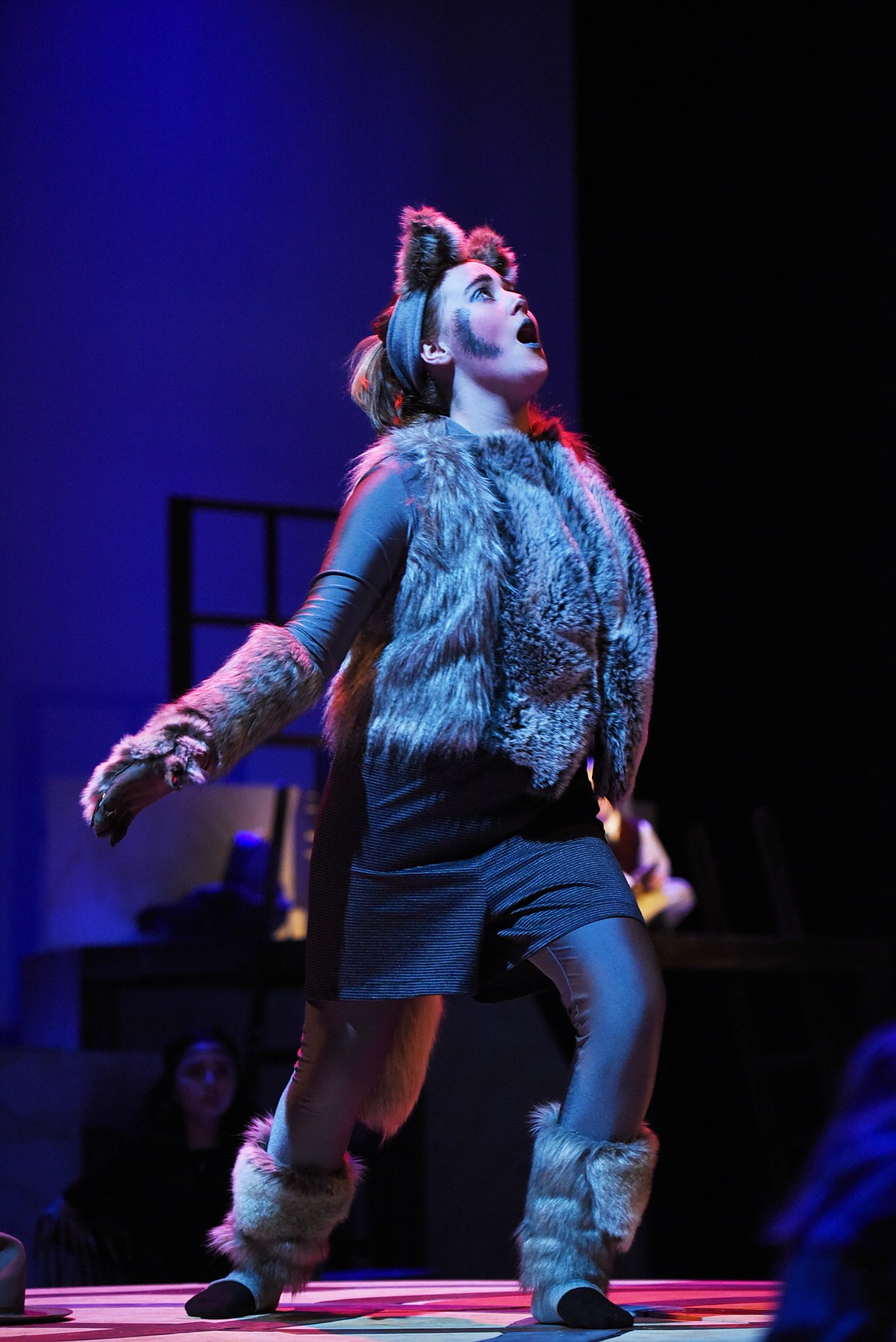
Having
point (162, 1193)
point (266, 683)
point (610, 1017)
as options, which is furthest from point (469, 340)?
point (162, 1193)

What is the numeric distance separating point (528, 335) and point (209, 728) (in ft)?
2.40

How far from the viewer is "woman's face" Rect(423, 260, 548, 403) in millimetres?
2031

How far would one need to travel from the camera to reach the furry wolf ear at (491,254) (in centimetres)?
218

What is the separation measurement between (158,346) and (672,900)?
112 inches

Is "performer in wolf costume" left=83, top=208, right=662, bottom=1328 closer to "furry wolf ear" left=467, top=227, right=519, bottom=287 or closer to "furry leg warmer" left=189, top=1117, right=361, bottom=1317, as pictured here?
"furry leg warmer" left=189, top=1117, right=361, bottom=1317

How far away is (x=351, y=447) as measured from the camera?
20.9ft

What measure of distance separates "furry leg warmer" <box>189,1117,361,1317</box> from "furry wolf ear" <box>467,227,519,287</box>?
1.20 meters

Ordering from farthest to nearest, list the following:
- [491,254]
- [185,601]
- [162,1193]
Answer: [185,601]
[162,1193]
[491,254]

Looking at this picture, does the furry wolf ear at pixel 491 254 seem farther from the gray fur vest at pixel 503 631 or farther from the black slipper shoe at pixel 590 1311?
the black slipper shoe at pixel 590 1311

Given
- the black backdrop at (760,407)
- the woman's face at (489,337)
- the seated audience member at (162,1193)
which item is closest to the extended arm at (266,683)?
the woman's face at (489,337)

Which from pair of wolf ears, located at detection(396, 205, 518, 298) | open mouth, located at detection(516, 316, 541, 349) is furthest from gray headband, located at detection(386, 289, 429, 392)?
open mouth, located at detection(516, 316, 541, 349)

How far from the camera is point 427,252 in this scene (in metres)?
2.13

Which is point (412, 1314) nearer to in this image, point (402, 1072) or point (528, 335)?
point (402, 1072)

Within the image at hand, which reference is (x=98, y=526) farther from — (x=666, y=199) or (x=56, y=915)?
(x=666, y=199)
